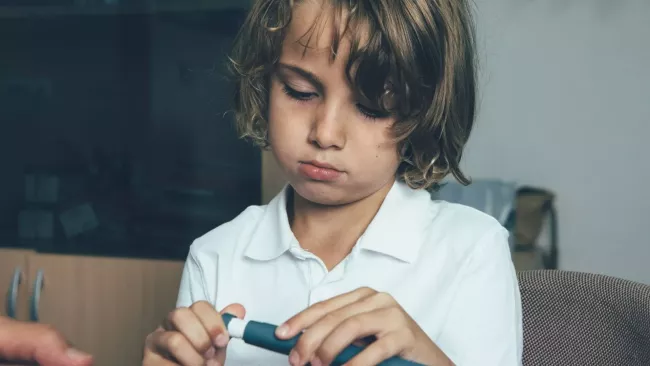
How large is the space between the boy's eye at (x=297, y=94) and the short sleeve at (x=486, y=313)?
215 mm

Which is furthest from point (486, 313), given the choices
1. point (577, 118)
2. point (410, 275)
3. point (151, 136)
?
point (577, 118)

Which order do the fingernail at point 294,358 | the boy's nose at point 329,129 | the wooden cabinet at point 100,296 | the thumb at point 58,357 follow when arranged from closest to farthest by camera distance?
the thumb at point 58,357
the fingernail at point 294,358
the boy's nose at point 329,129
the wooden cabinet at point 100,296

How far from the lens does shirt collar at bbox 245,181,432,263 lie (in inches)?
27.8

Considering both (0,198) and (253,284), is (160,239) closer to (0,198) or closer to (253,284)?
(0,198)

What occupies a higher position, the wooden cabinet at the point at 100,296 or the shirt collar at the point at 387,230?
the shirt collar at the point at 387,230

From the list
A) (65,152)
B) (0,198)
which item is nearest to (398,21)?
(65,152)

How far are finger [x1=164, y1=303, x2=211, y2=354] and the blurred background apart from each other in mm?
1093

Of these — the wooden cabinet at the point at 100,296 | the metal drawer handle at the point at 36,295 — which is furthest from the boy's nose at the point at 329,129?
the metal drawer handle at the point at 36,295

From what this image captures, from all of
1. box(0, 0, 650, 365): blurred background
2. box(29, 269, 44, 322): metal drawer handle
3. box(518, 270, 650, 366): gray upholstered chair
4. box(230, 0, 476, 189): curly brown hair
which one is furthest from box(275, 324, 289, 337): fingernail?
box(29, 269, 44, 322): metal drawer handle

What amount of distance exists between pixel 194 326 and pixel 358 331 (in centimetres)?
12

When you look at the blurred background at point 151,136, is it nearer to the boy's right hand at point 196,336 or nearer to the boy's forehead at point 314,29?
the boy's forehead at point 314,29

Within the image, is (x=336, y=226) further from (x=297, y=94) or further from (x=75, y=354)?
(x=75, y=354)

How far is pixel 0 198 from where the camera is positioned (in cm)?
185

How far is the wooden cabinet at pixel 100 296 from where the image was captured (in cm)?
169
